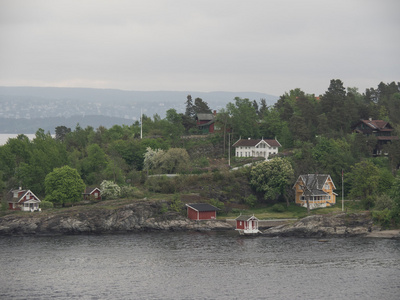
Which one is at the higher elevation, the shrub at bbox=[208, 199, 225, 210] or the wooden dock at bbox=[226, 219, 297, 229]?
the shrub at bbox=[208, 199, 225, 210]

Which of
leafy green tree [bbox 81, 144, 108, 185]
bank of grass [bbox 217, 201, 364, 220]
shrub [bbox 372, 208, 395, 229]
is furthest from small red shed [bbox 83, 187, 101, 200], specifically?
shrub [bbox 372, 208, 395, 229]

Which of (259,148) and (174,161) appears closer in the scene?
(174,161)

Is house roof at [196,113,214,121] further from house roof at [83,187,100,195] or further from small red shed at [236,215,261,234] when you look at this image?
small red shed at [236,215,261,234]

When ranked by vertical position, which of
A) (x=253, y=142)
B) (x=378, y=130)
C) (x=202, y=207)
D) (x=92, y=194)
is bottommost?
(x=202, y=207)

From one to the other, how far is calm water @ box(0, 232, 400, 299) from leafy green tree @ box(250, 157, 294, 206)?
20.4 m

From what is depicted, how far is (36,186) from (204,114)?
55.2 meters

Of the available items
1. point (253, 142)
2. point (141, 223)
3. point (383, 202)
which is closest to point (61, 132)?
point (253, 142)

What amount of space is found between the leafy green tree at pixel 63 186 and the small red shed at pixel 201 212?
60.6 ft

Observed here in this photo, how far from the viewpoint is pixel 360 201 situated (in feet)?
326

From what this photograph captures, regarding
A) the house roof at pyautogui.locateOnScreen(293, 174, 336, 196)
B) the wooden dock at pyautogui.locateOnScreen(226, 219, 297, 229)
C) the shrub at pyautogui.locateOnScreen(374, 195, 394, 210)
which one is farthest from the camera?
the house roof at pyautogui.locateOnScreen(293, 174, 336, 196)

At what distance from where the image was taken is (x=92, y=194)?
103250mm

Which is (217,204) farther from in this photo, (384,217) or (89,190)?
(384,217)

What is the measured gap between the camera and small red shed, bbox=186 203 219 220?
310 feet

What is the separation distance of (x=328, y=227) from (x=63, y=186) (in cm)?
4232
